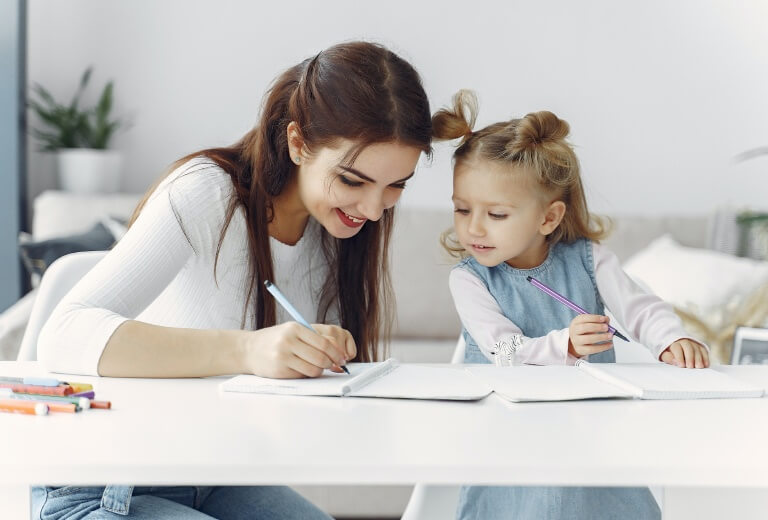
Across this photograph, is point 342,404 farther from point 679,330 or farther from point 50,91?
point 50,91

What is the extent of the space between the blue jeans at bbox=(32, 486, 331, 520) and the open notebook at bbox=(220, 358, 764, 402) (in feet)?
0.54

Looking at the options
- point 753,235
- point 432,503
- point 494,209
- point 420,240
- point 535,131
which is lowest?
point 432,503

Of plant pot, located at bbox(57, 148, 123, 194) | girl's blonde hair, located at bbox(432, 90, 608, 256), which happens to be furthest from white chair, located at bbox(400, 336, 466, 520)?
plant pot, located at bbox(57, 148, 123, 194)

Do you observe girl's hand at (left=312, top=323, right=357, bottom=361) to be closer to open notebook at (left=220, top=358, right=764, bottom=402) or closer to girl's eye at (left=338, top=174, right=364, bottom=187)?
open notebook at (left=220, top=358, right=764, bottom=402)

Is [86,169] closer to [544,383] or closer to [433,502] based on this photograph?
[433,502]

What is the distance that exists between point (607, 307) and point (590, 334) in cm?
30

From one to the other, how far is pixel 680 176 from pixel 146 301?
2.46 m

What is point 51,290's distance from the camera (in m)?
1.35

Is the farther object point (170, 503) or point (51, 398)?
point (170, 503)

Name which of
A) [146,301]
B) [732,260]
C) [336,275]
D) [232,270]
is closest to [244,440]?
[146,301]

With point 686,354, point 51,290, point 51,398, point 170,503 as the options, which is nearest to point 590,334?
point 686,354

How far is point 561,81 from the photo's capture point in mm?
3168

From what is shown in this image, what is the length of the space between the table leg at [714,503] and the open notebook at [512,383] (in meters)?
0.16

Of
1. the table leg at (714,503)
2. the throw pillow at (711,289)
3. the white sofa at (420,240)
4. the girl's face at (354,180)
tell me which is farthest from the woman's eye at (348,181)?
the white sofa at (420,240)
